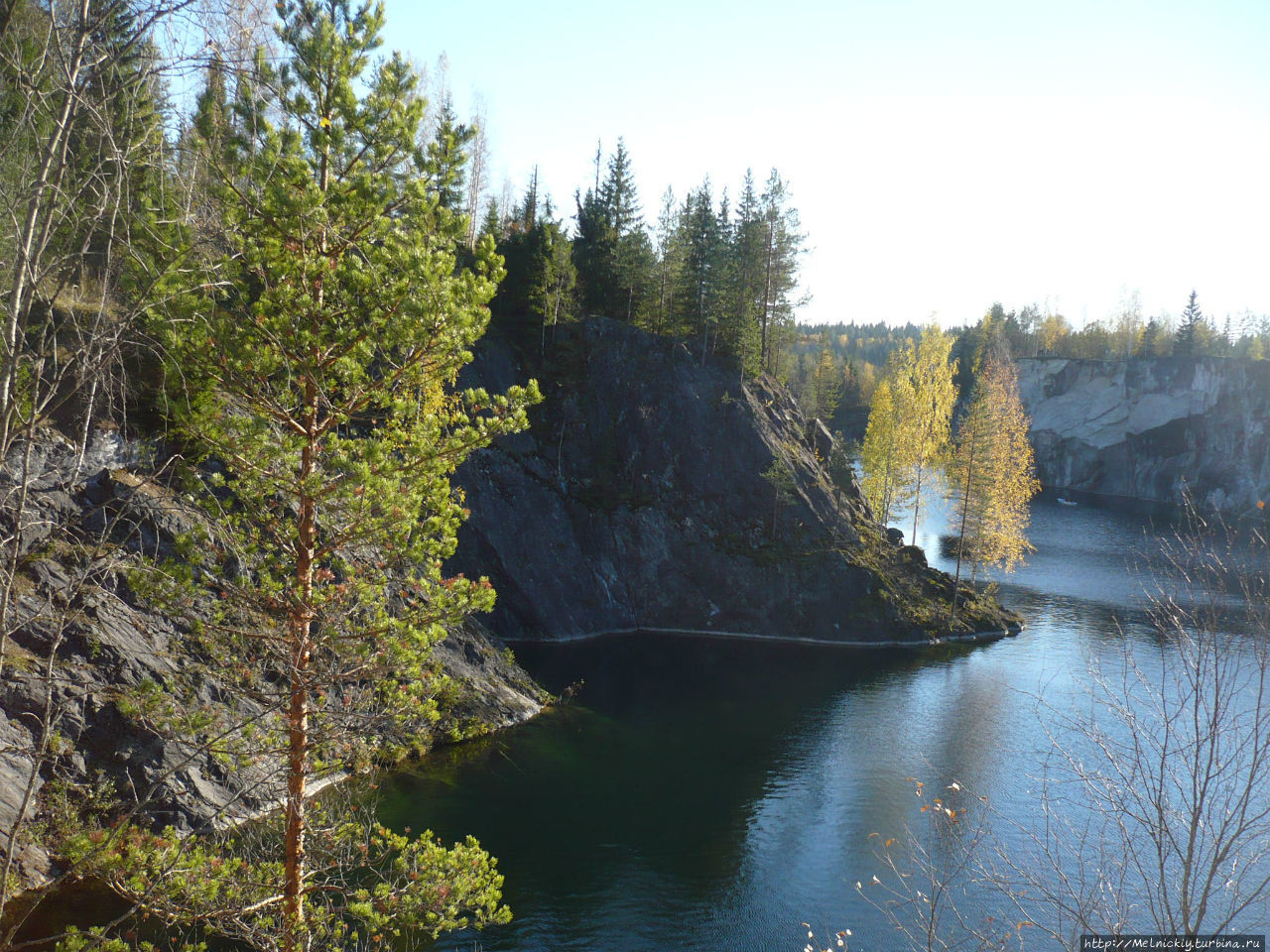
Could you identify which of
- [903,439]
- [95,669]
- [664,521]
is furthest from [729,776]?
[903,439]

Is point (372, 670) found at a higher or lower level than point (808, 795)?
higher

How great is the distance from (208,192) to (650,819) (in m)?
20.3

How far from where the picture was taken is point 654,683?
34656 mm

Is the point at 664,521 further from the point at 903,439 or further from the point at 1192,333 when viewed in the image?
the point at 1192,333

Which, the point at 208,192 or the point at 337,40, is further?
the point at 337,40

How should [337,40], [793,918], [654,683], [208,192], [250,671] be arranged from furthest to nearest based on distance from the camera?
[654,683], [793,918], [250,671], [337,40], [208,192]

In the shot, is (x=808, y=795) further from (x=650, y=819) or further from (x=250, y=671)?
(x=250, y=671)

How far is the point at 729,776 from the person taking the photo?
26.0 metres

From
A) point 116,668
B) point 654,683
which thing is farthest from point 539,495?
point 116,668

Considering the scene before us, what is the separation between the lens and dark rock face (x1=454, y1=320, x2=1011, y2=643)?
135ft

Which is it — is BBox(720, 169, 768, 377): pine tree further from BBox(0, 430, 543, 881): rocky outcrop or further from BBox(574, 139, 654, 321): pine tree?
BBox(0, 430, 543, 881): rocky outcrop

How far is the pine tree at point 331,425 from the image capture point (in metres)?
8.85

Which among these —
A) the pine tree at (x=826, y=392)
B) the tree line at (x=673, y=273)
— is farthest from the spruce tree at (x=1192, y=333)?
the tree line at (x=673, y=273)

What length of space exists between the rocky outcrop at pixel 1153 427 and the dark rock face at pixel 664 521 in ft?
171
